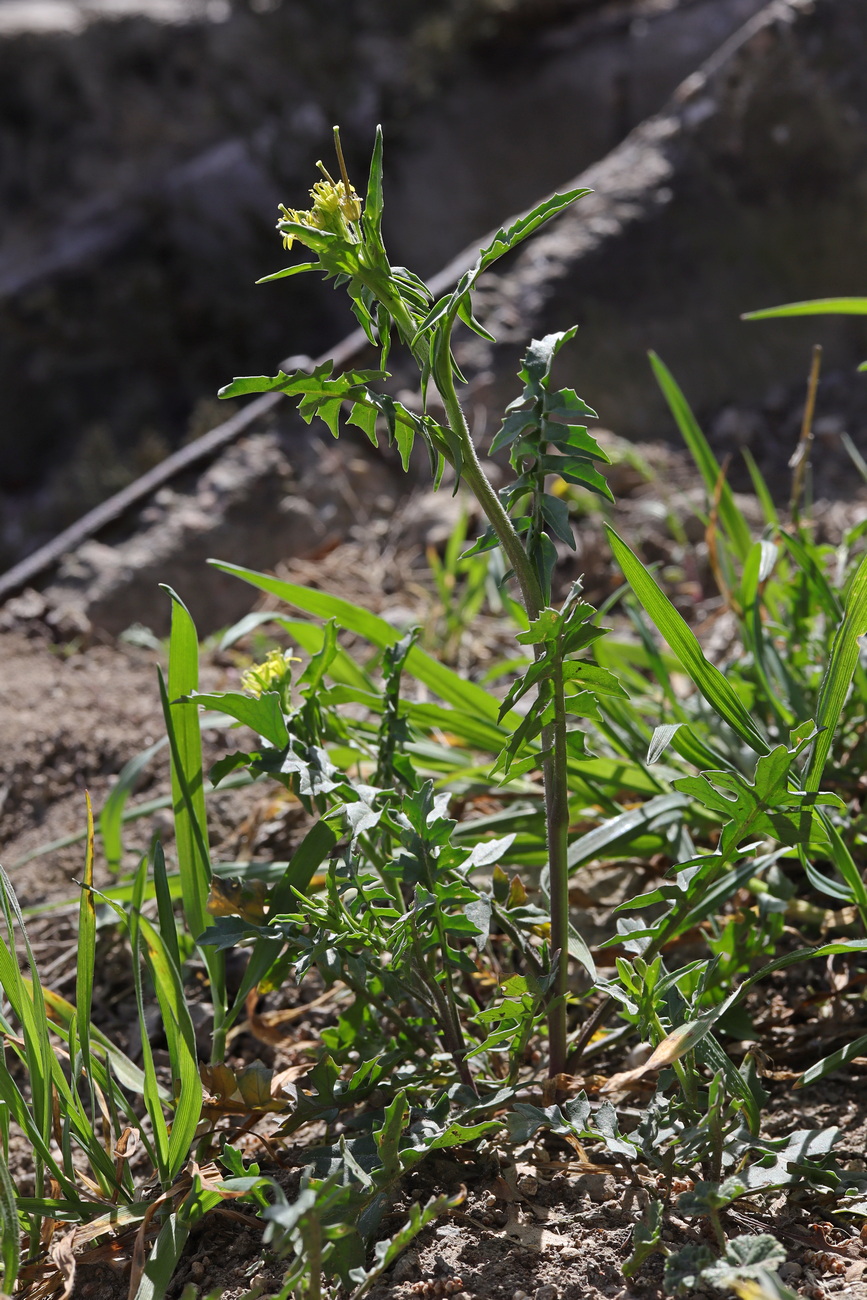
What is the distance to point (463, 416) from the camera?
29.1 inches

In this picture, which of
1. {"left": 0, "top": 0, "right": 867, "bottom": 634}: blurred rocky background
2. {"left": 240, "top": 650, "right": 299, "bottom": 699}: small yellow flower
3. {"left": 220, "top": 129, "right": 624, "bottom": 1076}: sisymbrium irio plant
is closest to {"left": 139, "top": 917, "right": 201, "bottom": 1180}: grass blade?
{"left": 240, "top": 650, "right": 299, "bottom": 699}: small yellow flower

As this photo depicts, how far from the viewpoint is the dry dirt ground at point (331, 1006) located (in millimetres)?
770

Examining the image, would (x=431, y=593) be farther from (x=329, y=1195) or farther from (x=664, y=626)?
(x=329, y=1195)

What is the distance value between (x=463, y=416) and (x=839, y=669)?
39 cm

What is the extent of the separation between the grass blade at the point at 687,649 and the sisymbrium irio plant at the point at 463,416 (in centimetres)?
11

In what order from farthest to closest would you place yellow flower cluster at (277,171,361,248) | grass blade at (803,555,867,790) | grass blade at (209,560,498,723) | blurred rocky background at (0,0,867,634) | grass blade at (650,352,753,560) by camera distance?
blurred rocky background at (0,0,867,634), grass blade at (650,352,753,560), grass blade at (209,560,498,723), grass blade at (803,555,867,790), yellow flower cluster at (277,171,361,248)

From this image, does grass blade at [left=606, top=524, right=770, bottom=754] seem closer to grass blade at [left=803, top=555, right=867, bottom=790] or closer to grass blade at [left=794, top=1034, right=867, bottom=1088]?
grass blade at [left=803, top=555, right=867, bottom=790]

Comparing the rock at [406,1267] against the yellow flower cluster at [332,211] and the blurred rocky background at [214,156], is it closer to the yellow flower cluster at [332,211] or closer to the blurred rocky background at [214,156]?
the yellow flower cluster at [332,211]

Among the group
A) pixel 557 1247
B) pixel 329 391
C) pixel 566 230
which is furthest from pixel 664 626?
pixel 566 230

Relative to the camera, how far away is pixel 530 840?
1.15m

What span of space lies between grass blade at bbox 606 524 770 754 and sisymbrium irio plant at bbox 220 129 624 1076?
107 millimetres

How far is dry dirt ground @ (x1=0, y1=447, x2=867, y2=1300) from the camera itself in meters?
0.77

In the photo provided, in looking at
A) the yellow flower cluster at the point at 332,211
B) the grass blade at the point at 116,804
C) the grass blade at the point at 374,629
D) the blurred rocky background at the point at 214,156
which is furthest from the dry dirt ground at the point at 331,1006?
the blurred rocky background at the point at 214,156

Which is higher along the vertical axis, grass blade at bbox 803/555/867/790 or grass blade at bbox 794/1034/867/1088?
grass blade at bbox 803/555/867/790
